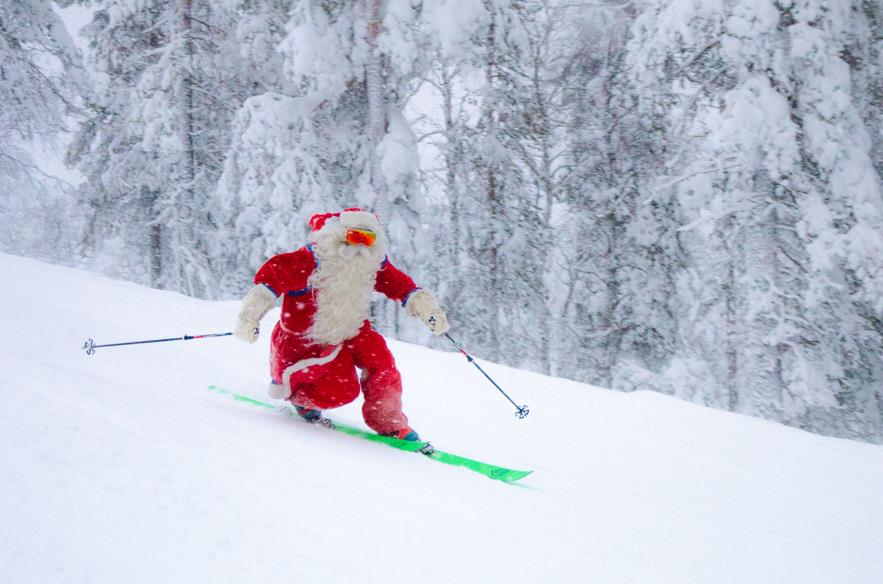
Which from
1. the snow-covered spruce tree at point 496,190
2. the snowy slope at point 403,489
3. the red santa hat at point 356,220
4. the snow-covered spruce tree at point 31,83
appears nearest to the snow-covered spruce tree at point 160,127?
the snow-covered spruce tree at point 31,83

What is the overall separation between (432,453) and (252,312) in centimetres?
153

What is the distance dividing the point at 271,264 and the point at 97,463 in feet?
7.18

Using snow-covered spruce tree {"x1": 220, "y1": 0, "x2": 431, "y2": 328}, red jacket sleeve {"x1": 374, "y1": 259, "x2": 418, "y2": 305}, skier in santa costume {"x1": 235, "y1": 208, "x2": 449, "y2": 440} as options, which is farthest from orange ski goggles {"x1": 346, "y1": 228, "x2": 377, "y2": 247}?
snow-covered spruce tree {"x1": 220, "y1": 0, "x2": 431, "y2": 328}

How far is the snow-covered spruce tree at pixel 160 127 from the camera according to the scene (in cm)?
1498

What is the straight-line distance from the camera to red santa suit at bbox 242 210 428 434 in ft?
14.6

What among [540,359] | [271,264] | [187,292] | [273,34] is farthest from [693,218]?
[187,292]

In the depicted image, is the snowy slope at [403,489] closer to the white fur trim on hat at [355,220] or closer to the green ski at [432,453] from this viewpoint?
the green ski at [432,453]

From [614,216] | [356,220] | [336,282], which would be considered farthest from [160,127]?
[336,282]

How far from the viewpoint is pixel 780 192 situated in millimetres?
11500

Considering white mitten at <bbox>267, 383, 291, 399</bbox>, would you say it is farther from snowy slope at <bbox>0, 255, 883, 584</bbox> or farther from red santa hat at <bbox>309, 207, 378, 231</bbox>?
red santa hat at <bbox>309, 207, 378, 231</bbox>

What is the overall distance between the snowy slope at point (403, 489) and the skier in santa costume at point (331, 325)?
1.12 ft

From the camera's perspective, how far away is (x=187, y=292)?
1694cm

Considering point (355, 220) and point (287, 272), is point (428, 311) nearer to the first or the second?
point (355, 220)

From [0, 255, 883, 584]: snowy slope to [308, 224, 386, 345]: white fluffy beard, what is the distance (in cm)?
73
